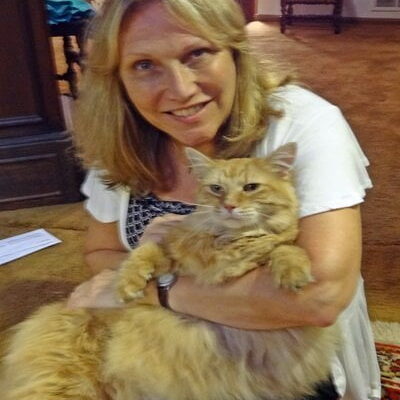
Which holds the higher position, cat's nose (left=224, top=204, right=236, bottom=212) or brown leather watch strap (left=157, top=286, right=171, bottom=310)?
cat's nose (left=224, top=204, right=236, bottom=212)

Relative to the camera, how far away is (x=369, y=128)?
3684 millimetres

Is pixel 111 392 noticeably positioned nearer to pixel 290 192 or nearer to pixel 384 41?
pixel 290 192

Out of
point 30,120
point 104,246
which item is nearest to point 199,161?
point 104,246

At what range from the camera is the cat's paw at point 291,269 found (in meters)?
1.03

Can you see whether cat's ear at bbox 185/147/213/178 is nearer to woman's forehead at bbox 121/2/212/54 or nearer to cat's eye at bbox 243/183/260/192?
cat's eye at bbox 243/183/260/192

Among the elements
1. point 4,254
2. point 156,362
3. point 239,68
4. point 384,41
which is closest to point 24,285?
point 4,254

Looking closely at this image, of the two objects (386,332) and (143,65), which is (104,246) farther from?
(386,332)

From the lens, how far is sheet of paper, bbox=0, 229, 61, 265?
8.33ft

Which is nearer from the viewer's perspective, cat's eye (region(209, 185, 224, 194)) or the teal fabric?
cat's eye (region(209, 185, 224, 194))

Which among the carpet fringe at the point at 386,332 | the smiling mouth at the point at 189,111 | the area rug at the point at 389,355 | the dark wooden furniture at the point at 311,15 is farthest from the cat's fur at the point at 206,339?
the dark wooden furniture at the point at 311,15

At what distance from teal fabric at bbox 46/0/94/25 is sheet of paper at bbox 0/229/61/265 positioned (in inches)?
44.9

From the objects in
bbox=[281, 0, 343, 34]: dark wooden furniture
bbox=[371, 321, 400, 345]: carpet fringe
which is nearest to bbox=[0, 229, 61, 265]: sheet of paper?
bbox=[371, 321, 400, 345]: carpet fringe

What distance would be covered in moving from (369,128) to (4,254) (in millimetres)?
2317

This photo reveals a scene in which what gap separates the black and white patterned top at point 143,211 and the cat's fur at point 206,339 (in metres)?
0.14
